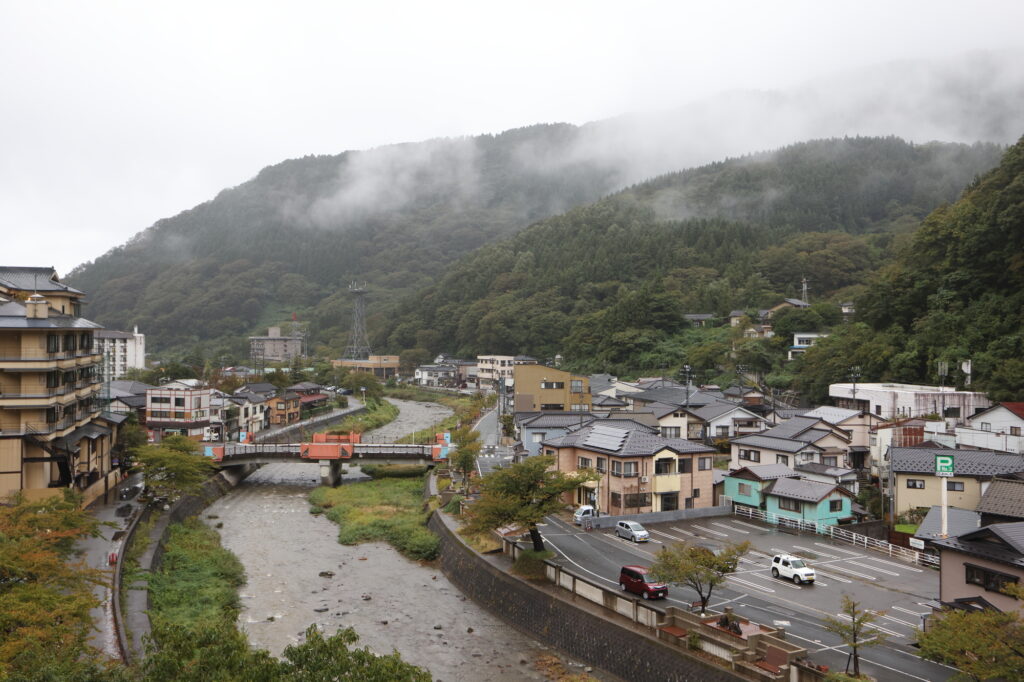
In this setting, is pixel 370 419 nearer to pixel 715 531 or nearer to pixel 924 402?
pixel 715 531

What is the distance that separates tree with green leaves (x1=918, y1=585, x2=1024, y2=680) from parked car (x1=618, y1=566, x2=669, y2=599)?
6779 millimetres

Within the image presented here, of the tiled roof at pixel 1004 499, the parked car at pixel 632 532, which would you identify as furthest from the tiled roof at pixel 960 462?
the parked car at pixel 632 532

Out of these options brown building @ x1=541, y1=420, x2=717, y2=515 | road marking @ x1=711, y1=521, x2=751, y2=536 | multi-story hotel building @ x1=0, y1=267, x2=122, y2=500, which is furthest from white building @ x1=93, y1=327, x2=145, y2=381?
road marking @ x1=711, y1=521, x2=751, y2=536

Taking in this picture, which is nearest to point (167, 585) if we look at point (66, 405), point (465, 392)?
point (66, 405)

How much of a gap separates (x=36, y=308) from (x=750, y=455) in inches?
1166

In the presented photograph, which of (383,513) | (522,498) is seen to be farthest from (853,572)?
(383,513)

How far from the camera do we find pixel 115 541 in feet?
73.3

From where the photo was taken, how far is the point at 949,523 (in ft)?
66.2

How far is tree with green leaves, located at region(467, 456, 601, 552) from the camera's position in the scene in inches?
825

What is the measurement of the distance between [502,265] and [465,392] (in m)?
34.9

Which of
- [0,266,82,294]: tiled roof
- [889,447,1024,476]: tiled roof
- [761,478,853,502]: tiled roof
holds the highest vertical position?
[0,266,82,294]: tiled roof

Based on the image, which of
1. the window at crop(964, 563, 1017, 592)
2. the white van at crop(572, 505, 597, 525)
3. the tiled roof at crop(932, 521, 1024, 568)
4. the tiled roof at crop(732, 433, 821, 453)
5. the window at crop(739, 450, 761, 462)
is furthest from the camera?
the window at crop(739, 450, 761, 462)

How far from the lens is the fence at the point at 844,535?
21.4 meters

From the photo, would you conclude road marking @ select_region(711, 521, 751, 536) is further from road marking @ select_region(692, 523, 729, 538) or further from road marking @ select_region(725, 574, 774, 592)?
road marking @ select_region(725, 574, 774, 592)
